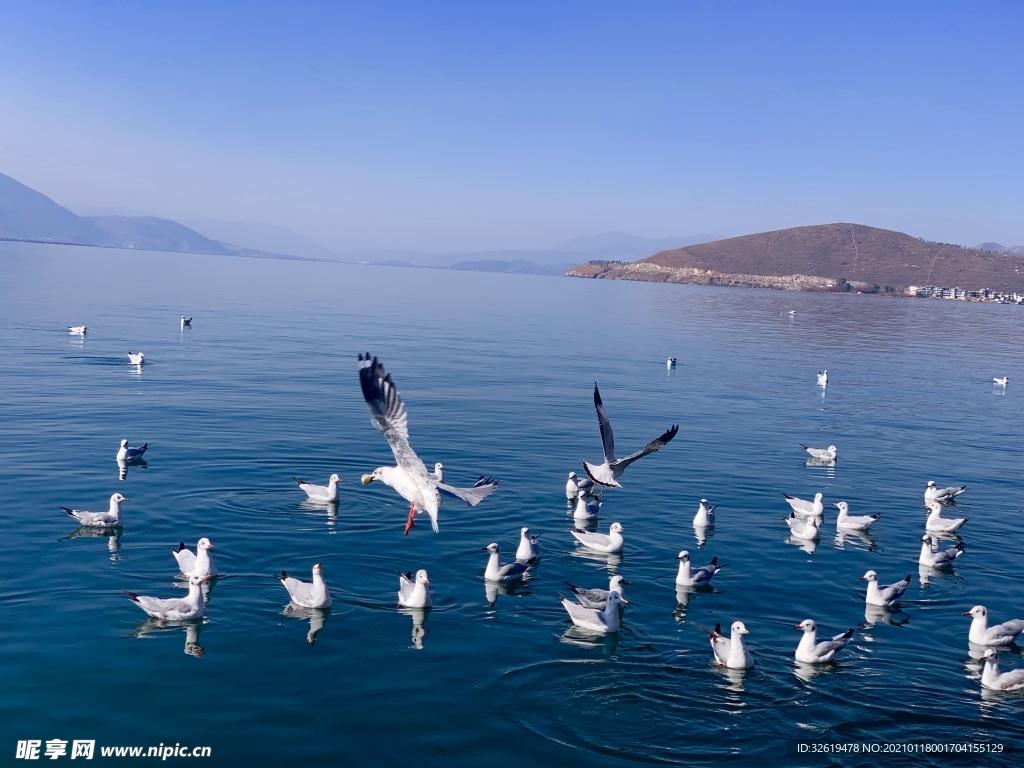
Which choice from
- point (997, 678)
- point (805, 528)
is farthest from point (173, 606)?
point (805, 528)

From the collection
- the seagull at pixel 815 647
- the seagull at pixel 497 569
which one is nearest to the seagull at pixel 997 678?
the seagull at pixel 815 647

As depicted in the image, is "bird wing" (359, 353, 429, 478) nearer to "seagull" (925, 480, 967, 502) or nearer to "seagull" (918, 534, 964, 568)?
"seagull" (918, 534, 964, 568)

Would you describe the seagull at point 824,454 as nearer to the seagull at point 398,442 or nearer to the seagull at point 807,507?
the seagull at point 807,507

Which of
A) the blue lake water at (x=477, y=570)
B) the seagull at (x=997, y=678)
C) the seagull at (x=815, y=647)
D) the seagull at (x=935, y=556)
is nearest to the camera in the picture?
the blue lake water at (x=477, y=570)

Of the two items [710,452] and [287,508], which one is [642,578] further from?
[710,452]

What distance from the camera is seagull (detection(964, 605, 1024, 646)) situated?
1453 cm

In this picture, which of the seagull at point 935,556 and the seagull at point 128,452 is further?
the seagull at point 128,452

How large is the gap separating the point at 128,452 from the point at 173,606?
34.3ft

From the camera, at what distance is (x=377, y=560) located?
17.4 m

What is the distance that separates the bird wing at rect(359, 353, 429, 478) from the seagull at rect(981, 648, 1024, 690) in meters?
9.44

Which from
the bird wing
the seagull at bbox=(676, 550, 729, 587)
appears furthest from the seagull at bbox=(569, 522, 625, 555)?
the bird wing

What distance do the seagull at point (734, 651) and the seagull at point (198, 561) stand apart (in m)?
9.03

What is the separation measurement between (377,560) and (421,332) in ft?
158

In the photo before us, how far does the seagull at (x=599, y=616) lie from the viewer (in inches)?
574
